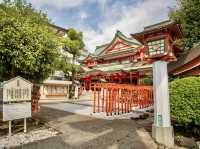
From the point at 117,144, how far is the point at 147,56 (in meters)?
3.15

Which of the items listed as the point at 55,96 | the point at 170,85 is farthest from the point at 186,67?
the point at 55,96

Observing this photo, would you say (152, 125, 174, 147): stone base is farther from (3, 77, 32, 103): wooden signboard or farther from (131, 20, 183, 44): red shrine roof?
(3, 77, 32, 103): wooden signboard

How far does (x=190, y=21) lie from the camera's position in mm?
10742

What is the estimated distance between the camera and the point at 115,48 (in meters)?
32.0

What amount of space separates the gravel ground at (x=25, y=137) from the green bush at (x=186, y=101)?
14.0 ft

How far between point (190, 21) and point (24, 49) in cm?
929

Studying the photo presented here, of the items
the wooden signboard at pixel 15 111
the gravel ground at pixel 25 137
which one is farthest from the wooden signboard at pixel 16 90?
the gravel ground at pixel 25 137

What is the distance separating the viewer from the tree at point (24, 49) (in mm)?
6719

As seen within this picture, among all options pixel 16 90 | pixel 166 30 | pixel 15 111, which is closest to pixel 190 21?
pixel 166 30

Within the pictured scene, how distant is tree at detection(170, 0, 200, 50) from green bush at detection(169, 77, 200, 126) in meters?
5.27

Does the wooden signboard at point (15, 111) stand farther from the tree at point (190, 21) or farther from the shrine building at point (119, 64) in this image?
the shrine building at point (119, 64)

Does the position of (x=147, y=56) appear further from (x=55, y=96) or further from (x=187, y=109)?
(x=55, y=96)

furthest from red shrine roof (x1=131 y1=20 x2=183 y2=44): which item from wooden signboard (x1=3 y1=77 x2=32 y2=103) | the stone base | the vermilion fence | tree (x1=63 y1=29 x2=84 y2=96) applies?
tree (x1=63 y1=29 x2=84 y2=96)

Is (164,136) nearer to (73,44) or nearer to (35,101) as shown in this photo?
(35,101)
